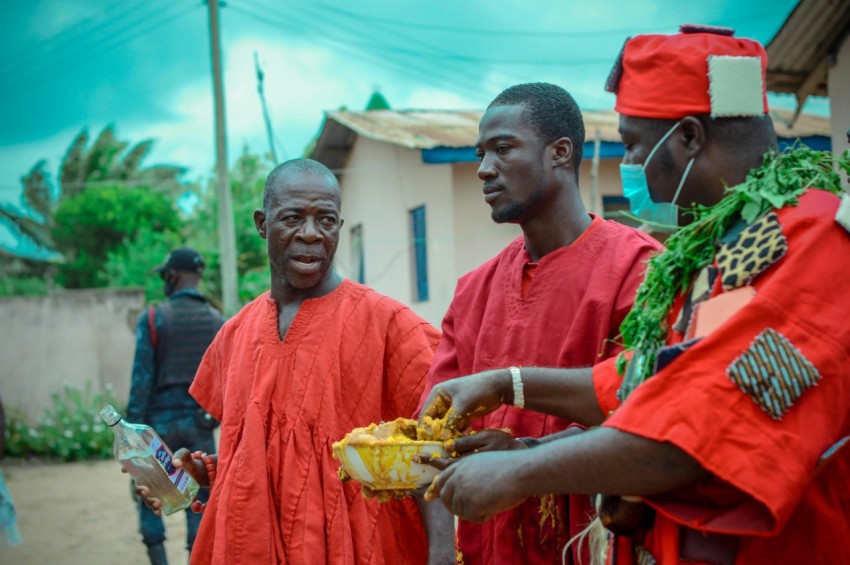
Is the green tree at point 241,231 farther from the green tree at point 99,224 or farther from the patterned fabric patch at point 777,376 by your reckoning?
the patterned fabric patch at point 777,376

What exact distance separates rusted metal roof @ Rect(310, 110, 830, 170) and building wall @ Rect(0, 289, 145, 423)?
4489mm

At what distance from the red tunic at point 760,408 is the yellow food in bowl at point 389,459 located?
2.32 ft

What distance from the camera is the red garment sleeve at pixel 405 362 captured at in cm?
353

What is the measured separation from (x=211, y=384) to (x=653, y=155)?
2485 mm

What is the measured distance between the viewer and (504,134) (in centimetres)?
299

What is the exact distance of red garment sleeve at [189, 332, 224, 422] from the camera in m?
3.91

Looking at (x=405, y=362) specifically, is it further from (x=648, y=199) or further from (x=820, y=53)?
(x=820, y=53)

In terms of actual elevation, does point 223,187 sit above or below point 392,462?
above

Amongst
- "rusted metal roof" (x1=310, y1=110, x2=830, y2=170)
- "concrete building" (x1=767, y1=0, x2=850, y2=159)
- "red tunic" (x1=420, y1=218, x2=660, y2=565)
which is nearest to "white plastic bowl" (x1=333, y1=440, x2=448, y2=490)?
"red tunic" (x1=420, y1=218, x2=660, y2=565)

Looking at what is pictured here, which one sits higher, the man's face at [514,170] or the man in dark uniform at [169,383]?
the man's face at [514,170]

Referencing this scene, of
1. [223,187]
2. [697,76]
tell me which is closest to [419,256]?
[223,187]

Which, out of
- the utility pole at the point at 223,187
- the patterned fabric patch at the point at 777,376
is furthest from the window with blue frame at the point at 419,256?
the patterned fabric patch at the point at 777,376

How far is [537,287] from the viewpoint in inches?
115

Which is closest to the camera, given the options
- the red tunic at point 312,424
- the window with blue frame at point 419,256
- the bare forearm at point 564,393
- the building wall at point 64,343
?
the bare forearm at point 564,393
